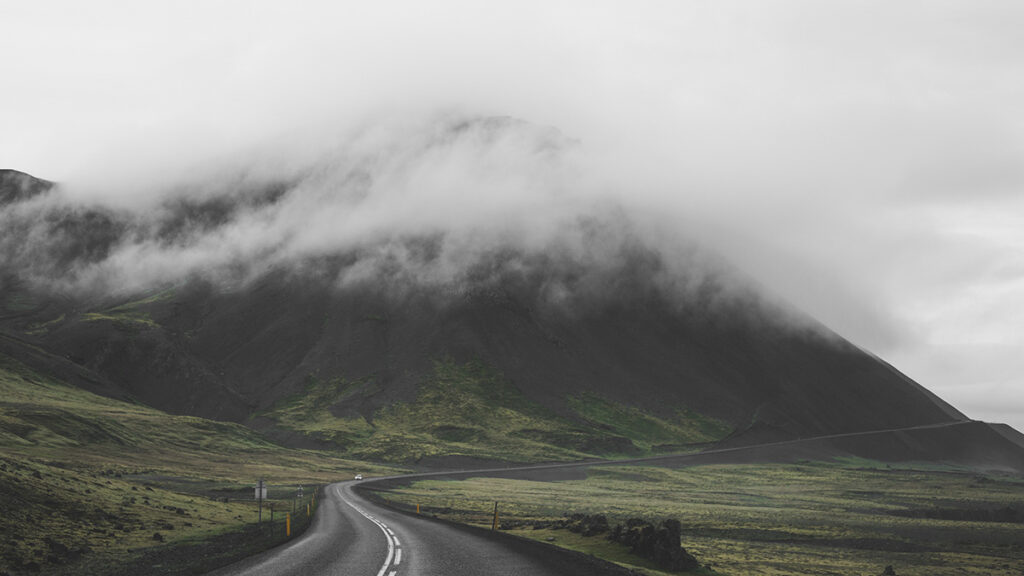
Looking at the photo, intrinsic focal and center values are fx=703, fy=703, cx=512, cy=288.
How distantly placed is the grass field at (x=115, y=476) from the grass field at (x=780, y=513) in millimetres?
19304

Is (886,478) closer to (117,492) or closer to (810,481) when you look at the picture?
(810,481)

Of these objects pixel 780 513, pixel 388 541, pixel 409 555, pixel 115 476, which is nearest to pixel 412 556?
pixel 409 555

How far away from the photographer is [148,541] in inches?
1363

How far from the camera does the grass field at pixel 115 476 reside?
3120 cm

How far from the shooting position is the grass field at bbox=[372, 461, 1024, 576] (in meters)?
46.2

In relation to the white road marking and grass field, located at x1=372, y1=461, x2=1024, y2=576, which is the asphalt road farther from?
grass field, located at x1=372, y1=461, x2=1024, y2=576

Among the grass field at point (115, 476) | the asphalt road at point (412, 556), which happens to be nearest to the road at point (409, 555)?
the asphalt road at point (412, 556)

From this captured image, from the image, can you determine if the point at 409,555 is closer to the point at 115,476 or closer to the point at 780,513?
the point at 780,513

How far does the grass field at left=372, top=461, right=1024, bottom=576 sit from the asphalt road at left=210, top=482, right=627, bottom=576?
12.6 ft

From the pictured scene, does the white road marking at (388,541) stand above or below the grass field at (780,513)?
above

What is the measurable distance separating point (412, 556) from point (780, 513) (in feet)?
242

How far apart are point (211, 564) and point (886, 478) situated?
175m

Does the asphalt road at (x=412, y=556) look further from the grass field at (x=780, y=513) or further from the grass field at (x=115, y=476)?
the grass field at (x=115, y=476)

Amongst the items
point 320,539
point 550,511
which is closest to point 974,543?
point 550,511
